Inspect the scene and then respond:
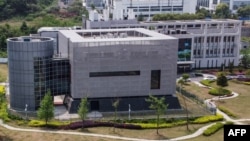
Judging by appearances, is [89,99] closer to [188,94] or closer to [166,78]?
[166,78]

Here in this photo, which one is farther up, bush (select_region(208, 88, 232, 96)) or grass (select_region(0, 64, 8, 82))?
grass (select_region(0, 64, 8, 82))

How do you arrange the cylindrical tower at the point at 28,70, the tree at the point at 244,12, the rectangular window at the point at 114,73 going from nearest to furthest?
the cylindrical tower at the point at 28,70
the rectangular window at the point at 114,73
the tree at the point at 244,12

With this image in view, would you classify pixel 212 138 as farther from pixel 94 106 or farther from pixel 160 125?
pixel 94 106

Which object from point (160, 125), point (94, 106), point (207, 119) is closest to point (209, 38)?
point (207, 119)

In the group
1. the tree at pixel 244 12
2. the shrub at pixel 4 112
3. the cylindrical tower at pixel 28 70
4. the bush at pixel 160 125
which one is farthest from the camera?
the tree at pixel 244 12

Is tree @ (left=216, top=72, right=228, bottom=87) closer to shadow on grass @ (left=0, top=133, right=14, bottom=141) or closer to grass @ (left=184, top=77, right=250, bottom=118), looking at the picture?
grass @ (left=184, top=77, right=250, bottom=118)

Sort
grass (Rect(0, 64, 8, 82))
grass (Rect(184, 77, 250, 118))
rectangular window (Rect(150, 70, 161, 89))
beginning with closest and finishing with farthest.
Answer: rectangular window (Rect(150, 70, 161, 89)) → grass (Rect(184, 77, 250, 118)) → grass (Rect(0, 64, 8, 82))

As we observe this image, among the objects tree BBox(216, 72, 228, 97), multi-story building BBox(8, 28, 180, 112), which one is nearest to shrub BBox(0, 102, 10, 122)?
multi-story building BBox(8, 28, 180, 112)

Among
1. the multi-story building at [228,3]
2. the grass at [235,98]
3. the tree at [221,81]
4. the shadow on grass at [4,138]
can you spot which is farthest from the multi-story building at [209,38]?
the multi-story building at [228,3]

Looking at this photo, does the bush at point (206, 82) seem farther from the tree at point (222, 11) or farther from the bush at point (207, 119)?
the tree at point (222, 11)
